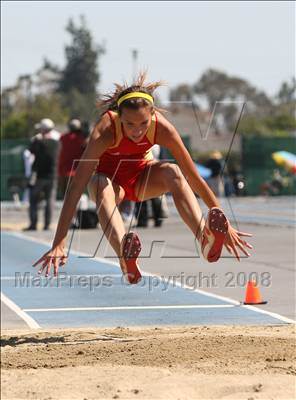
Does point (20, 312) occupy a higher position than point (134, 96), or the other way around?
point (134, 96)

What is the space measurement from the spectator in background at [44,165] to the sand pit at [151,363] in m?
11.4

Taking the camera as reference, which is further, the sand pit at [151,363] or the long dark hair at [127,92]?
the long dark hair at [127,92]

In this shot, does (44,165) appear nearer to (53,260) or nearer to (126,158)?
(126,158)

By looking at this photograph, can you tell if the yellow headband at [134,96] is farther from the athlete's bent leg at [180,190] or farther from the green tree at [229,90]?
the green tree at [229,90]

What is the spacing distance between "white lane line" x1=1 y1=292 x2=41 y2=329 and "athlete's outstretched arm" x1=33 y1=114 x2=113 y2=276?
2.35 m

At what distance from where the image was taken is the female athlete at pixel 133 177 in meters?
7.71

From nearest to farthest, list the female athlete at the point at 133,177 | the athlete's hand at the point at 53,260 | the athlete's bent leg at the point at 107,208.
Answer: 1. the athlete's hand at the point at 53,260
2. the female athlete at the point at 133,177
3. the athlete's bent leg at the point at 107,208

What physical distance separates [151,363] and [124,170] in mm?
1967

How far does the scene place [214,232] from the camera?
7.83 m

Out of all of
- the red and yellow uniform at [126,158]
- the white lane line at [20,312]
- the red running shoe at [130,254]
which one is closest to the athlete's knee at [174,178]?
the red and yellow uniform at [126,158]

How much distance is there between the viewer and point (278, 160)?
126 feet

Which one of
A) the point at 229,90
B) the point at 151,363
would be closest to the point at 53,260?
the point at 151,363

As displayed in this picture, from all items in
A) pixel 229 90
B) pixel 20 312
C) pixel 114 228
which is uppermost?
pixel 229 90

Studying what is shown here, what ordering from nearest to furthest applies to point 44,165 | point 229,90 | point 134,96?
1. point 134,96
2. point 44,165
3. point 229,90
